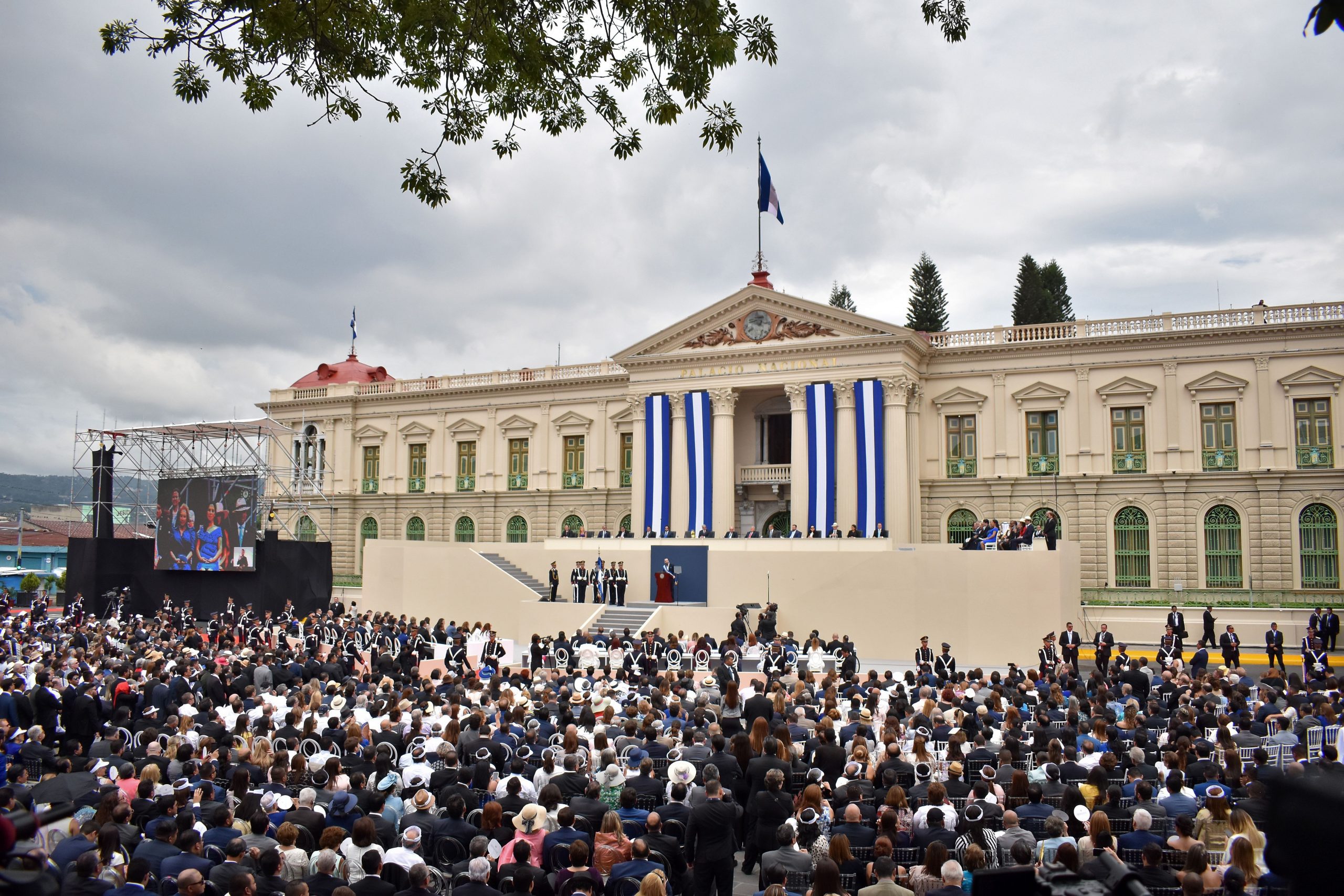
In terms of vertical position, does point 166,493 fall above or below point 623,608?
above

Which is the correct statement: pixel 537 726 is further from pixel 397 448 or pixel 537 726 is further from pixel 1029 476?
pixel 397 448

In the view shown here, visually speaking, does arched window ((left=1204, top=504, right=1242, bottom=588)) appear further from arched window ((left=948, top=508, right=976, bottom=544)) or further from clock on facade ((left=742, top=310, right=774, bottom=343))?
clock on facade ((left=742, top=310, right=774, bottom=343))

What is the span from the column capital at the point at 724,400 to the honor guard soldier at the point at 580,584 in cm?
914

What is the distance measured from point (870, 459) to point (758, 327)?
23.0ft

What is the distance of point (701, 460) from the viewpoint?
1471 inches

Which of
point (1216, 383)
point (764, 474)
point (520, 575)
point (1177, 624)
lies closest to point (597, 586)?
point (520, 575)

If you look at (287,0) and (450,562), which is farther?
(450,562)

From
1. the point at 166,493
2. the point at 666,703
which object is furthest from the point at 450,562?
the point at 666,703

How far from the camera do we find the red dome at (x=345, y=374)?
55938mm

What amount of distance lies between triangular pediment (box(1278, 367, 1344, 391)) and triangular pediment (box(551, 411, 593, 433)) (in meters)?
28.1

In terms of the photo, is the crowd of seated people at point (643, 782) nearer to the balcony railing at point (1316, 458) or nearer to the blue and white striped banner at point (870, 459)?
the blue and white striped banner at point (870, 459)

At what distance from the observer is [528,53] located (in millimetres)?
8227

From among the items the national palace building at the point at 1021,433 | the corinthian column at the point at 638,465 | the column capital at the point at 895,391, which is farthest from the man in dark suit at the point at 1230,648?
the corinthian column at the point at 638,465

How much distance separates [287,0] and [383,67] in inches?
45.0
